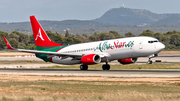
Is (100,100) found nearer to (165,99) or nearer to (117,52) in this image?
(165,99)

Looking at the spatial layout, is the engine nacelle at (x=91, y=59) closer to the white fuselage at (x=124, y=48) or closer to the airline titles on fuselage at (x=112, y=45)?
the white fuselage at (x=124, y=48)

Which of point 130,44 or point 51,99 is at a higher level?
point 130,44

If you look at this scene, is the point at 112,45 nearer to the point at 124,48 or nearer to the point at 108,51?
the point at 108,51

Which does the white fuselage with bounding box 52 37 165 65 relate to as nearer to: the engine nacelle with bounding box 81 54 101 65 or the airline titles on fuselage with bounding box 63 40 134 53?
the airline titles on fuselage with bounding box 63 40 134 53

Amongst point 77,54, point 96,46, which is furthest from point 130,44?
point 77,54

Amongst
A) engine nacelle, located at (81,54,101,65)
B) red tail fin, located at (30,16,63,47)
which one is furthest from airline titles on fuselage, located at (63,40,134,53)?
red tail fin, located at (30,16,63,47)

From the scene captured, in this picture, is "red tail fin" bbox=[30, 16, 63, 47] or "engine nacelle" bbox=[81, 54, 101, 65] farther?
"red tail fin" bbox=[30, 16, 63, 47]

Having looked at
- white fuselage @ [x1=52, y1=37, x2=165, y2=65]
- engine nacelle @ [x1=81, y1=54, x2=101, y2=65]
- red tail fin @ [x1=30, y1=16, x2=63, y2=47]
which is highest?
red tail fin @ [x1=30, y1=16, x2=63, y2=47]

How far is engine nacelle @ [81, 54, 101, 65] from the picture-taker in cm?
4538

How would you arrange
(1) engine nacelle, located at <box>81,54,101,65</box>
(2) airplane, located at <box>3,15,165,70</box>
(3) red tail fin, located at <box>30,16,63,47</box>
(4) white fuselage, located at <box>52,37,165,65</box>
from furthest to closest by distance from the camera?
(3) red tail fin, located at <box>30,16,63,47</box>
(1) engine nacelle, located at <box>81,54,101,65</box>
(2) airplane, located at <box>3,15,165,70</box>
(4) white fuselage, located at <box>52,37,165,65</box>

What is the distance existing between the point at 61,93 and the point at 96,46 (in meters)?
26.8

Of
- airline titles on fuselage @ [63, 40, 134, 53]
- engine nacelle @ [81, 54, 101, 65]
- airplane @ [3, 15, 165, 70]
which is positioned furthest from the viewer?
engine nacelle @ [81, 54, 101, 65]

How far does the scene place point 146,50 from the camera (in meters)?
43.8

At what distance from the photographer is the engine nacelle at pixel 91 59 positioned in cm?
4538
